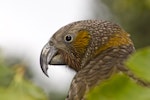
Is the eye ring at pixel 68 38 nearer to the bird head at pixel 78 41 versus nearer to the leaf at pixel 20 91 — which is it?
the bird head at pixel 78 41

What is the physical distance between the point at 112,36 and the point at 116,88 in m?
1.90

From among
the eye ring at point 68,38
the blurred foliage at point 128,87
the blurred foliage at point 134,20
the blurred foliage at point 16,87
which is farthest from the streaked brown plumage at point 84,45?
the blurred foliage at point 134,20

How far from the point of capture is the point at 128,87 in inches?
35.5

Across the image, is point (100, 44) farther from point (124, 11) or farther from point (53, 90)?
point (124, 11)

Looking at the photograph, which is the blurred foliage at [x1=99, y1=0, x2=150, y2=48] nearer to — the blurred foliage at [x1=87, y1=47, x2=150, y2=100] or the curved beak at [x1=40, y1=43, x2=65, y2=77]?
the curved beak at [x1=40, y1=43, x2=65, y2=77]

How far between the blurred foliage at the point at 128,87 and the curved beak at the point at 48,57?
6.24 ft

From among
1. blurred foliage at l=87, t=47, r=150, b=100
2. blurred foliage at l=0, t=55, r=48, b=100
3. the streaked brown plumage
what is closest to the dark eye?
the streaked brown plumage

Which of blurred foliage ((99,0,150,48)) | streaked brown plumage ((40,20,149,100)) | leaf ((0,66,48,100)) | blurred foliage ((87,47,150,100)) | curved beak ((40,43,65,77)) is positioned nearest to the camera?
blurred foliage ((87,47,150,100))

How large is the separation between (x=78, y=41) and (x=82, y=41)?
0.03 m

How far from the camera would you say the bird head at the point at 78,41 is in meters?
2.80

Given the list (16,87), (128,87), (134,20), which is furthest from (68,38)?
(134,20)

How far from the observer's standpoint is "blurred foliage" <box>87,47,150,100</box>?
90 cm

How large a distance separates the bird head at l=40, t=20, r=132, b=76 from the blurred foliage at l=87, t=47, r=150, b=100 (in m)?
1.83

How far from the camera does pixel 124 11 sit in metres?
7.36
